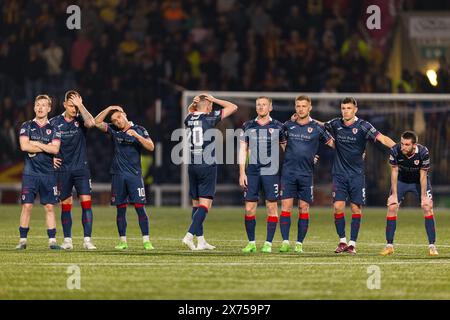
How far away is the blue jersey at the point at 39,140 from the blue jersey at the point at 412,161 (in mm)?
4385

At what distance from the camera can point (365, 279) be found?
38.2 feet

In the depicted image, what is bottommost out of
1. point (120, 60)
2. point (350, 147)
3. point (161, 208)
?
point (161, 208)

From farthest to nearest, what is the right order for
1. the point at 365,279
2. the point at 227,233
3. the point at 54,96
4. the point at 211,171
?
1. the point at 54,96
2. the point at 227,233
3. the point at 211,171
4. the point at 365,279

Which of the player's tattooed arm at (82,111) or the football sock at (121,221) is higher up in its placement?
the player's tattooed arm at (82,111)

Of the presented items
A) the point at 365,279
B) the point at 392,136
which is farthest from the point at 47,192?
the point at 392,136

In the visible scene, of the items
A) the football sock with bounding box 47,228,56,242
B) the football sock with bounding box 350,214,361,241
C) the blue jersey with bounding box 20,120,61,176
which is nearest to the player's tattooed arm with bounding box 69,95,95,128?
the blue jersey with bounding box 20,120,61,176

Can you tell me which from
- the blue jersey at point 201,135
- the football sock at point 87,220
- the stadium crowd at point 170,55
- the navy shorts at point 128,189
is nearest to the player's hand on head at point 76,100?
the navy shorts at point 128,189

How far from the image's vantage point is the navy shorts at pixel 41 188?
49.7ft

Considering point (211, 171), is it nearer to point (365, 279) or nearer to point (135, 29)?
point (365, 279)

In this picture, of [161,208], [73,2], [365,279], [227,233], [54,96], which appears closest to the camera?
[365,279]

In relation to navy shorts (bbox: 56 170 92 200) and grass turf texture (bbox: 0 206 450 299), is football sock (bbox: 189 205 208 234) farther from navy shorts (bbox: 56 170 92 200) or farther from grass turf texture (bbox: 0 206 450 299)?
navy shorts (bbox: 56 170 92 200)

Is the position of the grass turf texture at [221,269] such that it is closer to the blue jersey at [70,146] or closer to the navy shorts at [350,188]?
the navy shorts at [350,188]

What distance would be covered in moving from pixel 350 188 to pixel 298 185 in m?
0.71

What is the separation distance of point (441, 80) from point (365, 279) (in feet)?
56.1
